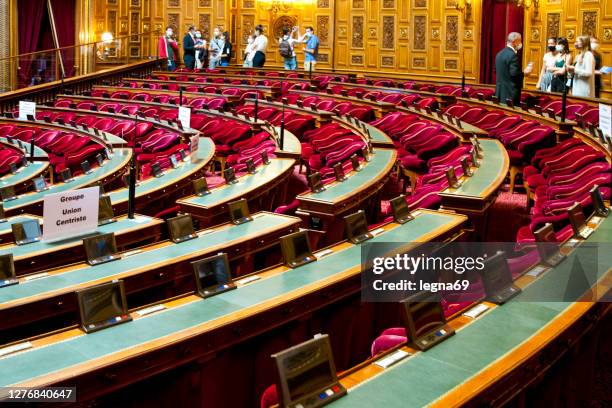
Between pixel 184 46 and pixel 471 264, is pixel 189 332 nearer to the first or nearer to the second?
pixel 471 264

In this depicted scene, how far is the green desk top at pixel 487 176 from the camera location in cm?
549

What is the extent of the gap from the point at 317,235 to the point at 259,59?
12465 millimetres

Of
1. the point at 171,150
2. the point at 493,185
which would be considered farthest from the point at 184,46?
the point at 493,185

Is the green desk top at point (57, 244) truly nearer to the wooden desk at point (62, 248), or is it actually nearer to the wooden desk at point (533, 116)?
the wooden desk at point (62, 248)

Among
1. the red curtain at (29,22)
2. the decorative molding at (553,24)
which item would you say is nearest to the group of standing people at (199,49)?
the red curtain at (29,22)

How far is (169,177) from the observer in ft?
23.1

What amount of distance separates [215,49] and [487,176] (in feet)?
42.5

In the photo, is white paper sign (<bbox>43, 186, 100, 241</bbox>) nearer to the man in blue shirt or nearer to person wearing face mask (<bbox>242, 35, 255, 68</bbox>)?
the man in blue shirt

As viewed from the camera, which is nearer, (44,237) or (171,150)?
(44,237)

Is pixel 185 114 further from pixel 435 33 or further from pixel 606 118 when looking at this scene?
pixel 435 33

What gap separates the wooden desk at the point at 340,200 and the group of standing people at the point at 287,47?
986cm

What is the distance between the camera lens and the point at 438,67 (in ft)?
53.7

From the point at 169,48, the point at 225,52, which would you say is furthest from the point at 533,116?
the point at 169,48

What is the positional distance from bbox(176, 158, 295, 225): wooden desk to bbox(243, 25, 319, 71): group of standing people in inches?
364
